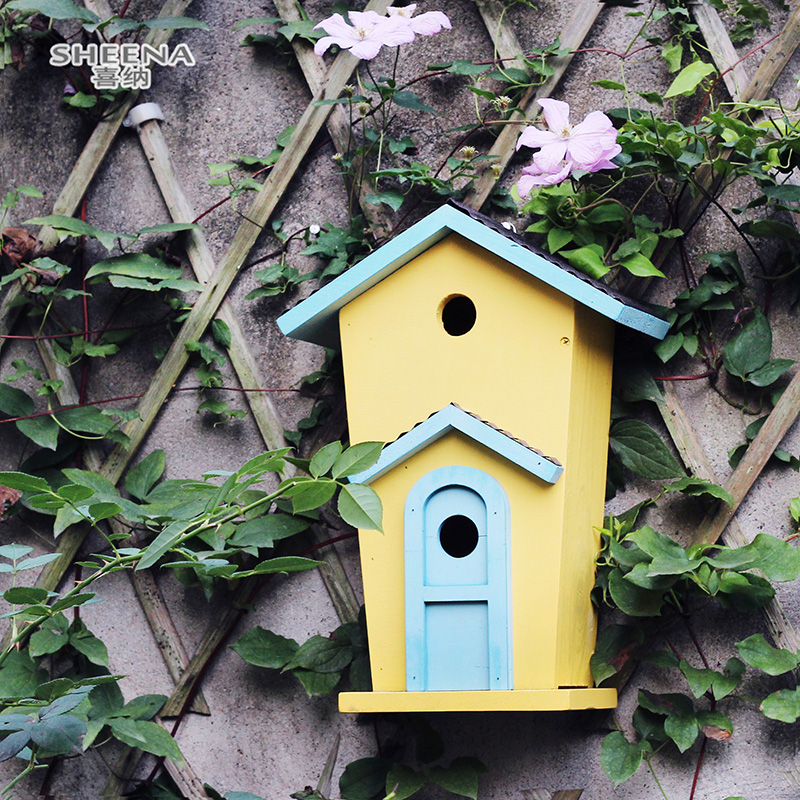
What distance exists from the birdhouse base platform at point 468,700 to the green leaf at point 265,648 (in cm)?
32

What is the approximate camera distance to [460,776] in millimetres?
1406

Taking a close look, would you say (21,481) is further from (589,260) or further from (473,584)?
(589,260)

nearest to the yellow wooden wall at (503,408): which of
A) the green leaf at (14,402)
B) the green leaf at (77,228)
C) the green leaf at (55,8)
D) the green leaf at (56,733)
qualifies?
the green leaf at (56,733)

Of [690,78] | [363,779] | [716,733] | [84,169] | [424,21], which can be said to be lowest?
[363,779]

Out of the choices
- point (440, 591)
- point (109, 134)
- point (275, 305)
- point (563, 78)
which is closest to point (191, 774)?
point (440, 591)

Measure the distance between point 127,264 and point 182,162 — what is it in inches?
10.4

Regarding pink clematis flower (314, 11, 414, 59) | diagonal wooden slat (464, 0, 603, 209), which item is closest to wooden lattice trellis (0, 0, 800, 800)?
diagonal wooden slat (464, 0, 603, 209)

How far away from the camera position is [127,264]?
5.60 ft

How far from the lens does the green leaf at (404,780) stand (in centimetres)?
138

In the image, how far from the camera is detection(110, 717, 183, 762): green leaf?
148 cm

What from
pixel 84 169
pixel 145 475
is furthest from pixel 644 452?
pixel 84 169

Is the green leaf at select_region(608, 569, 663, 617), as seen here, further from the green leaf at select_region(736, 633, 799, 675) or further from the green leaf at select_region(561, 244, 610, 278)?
the green leaf at select_region(561, 244, 610, 278)

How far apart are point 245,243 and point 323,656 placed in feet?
2.67

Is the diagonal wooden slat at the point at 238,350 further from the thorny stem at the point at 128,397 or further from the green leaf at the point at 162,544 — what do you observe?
the green leaf at the point at 162,544
